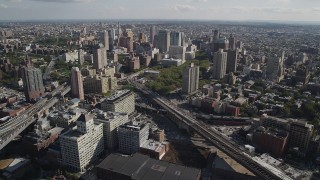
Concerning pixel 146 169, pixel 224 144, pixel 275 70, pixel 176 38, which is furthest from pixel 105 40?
pixel 146 169

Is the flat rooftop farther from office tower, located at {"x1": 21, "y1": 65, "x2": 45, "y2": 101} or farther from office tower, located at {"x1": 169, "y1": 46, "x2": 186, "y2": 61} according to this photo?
office tower, located at {"x1": 169, "y1": 46, "x2": 186, "y2": 61}

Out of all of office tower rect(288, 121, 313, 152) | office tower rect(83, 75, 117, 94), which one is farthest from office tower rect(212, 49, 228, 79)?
office tower rect(288, 121, 313, 152)

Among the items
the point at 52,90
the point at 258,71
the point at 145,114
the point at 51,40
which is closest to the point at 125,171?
the point at 145,114

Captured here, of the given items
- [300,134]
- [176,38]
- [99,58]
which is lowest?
[300,134]

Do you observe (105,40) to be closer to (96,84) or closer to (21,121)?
(96,84)

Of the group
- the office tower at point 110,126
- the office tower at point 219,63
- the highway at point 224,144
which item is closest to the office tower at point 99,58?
the highway at point 224,144

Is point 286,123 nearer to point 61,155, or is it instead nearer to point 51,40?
point 61,155

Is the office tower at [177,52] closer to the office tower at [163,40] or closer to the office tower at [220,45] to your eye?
the office tower at [163,40]
